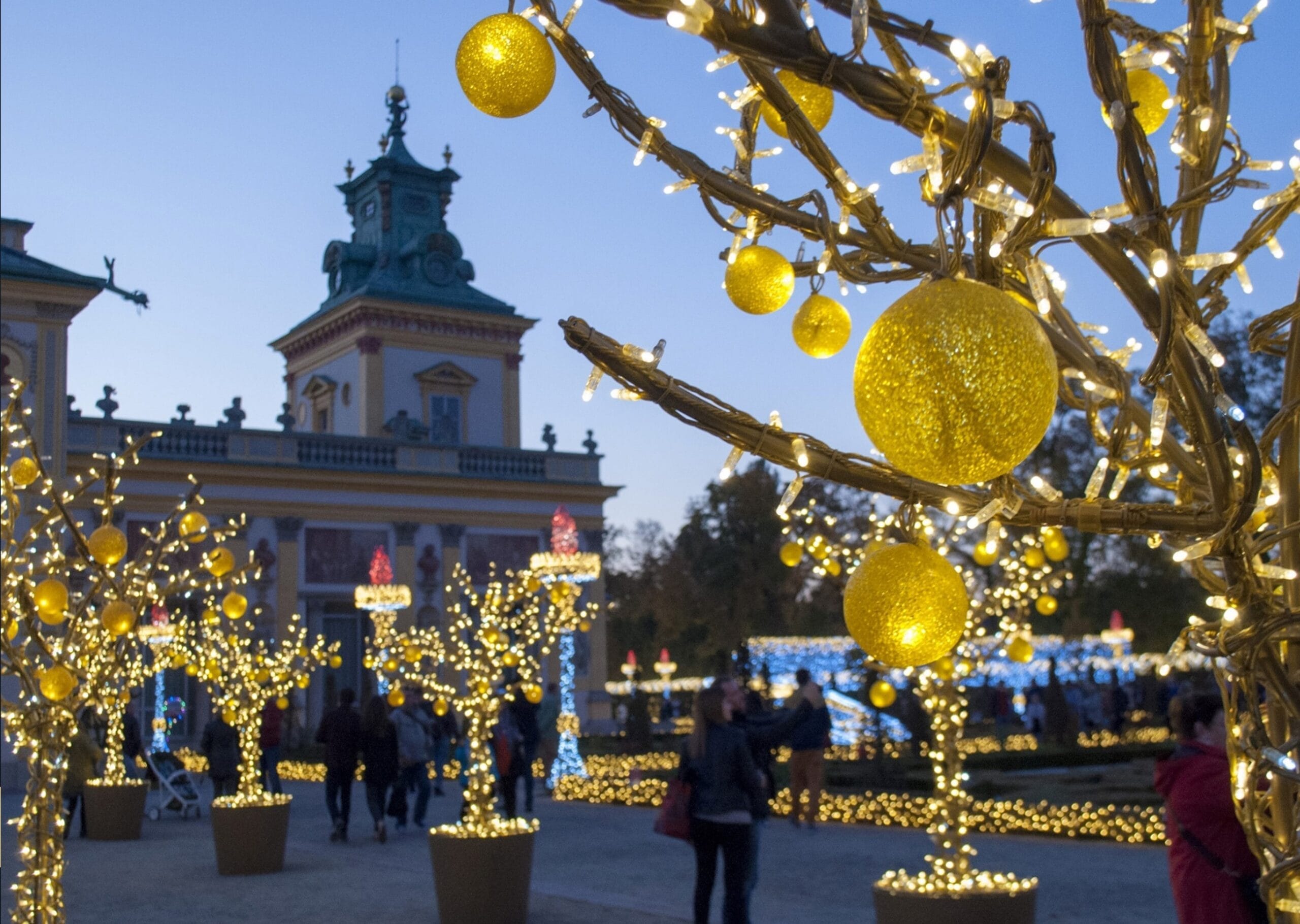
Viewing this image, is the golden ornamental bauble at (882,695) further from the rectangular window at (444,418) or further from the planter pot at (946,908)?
the rectangular window at (444,418)

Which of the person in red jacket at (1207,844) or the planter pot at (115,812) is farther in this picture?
the planter pot at (115,812)

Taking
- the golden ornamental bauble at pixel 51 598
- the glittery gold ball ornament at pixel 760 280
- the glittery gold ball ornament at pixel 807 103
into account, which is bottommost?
the golden ornamental bauble at pixel 51 598

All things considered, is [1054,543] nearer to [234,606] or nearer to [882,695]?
[882,695]

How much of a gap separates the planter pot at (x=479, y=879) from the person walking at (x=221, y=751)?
284 inches

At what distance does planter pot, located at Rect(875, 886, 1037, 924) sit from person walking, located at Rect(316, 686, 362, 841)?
8999 mm

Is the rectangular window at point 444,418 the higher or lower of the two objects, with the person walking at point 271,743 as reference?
higher

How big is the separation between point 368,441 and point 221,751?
16136 mm

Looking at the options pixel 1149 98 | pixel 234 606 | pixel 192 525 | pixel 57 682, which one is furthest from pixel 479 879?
pixel 1149 98

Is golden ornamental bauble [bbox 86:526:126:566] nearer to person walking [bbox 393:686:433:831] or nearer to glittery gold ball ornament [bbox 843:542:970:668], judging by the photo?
glittery gold ball ornament [bbox 843:542:970:668]

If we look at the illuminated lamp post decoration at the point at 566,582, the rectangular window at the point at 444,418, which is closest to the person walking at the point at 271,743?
A: the illuminated lamp post decoration at the point at 566,582

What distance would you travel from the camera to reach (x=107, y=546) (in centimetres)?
540

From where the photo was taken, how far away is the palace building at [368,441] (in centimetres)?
2755

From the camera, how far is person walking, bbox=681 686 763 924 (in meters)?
7.05

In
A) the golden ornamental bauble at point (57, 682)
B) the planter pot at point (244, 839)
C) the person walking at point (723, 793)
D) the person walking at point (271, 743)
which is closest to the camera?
the golden ornamental bauble at point (57, 682)
